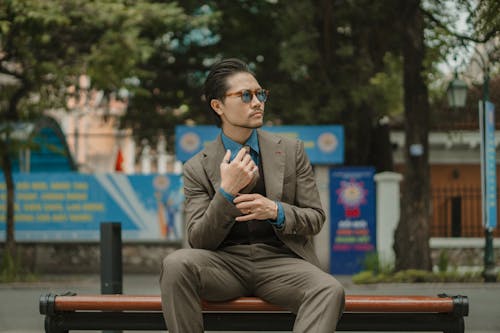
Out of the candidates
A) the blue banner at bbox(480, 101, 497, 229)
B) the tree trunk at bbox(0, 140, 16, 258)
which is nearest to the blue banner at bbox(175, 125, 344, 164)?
the tree trunk at bbox(0, 140, 16, 258)

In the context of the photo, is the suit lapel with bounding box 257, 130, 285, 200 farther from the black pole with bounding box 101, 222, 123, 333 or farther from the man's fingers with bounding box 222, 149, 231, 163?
the black pole with bounding box 101, 222, 123, 333

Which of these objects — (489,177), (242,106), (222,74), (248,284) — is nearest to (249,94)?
(242,106)

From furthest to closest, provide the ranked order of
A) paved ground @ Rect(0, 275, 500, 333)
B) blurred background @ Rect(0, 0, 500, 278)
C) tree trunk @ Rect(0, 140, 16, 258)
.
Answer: tree trunk @ Rect(0, 140, 16, 258), blurred background @ Rect(0, 0, 500, 278), paved ground @ Rect(0, 275, 500, 333)

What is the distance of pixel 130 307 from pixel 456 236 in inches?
657

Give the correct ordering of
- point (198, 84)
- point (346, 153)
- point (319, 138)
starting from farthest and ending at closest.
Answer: point (198, 84), point (346, 153), point (319, 138)

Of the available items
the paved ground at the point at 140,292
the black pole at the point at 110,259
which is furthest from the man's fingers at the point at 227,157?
the paved ground at the point at 140,292

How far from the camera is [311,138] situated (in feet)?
60.1

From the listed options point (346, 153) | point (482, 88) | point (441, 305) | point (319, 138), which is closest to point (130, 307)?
point (441, 305)

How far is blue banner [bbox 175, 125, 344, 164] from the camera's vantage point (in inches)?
705

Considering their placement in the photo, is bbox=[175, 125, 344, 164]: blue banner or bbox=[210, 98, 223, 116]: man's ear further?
bbox=[175, 125, 344, 164]: blue banner

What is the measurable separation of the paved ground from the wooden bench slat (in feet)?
5.72

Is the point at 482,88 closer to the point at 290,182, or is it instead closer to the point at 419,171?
the point at 290,182

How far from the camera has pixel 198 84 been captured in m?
24.9

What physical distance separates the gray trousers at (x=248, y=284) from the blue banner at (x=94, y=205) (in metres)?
A: 16.7
